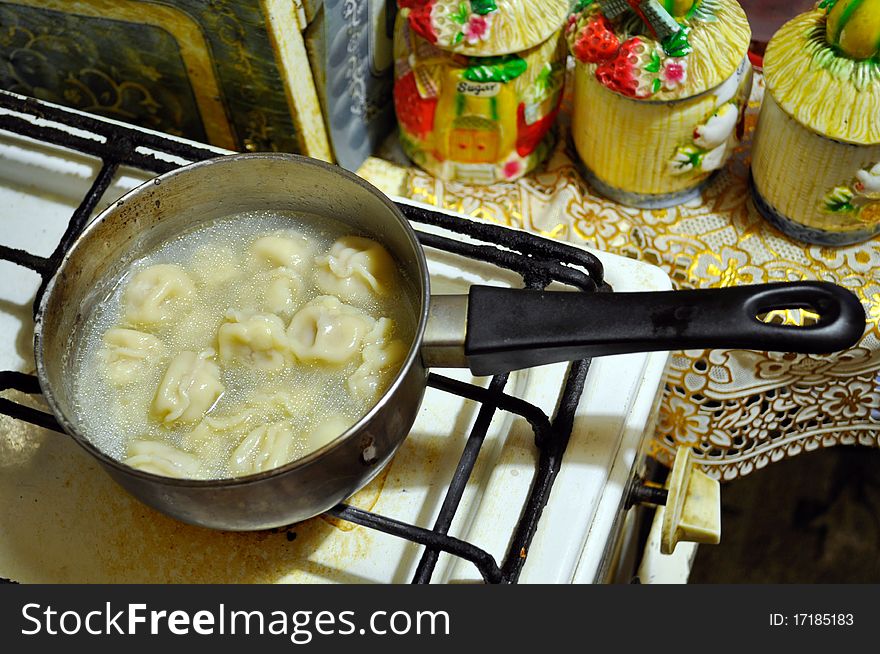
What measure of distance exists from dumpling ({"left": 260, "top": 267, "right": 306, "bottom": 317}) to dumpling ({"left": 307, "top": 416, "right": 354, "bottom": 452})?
112 mm

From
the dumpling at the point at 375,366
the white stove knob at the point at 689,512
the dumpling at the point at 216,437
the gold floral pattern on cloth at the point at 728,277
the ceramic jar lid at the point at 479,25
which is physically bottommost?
the gold floral pattern on cloth at the point at 728,277

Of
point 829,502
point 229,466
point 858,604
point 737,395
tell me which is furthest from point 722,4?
point 829,502

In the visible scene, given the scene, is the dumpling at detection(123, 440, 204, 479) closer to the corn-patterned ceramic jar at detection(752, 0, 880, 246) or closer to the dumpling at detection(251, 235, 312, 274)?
the dumpling at detection(251, 235, 312, 274)

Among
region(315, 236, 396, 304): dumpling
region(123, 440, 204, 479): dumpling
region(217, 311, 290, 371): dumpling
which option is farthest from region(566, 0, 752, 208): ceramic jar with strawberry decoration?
region(123, 440, 204, 479): dumpling

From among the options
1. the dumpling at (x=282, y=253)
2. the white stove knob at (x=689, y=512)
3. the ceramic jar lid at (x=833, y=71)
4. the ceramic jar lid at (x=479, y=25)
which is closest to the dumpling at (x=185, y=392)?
the dumpling at (x=282, y=253)

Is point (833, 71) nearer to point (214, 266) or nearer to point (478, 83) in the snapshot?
point (478, 83)

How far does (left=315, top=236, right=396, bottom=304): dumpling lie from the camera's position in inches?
28.3

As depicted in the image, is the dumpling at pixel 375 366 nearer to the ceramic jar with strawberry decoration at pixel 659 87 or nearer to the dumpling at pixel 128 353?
the dumpling at pixel 128 353

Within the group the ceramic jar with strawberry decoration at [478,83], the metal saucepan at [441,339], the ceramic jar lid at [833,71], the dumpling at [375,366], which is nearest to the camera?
the metal saucepan at [441,339]

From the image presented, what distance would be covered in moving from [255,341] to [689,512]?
35 cm

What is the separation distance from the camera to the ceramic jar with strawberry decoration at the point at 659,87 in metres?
0.95

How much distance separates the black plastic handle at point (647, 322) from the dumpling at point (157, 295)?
0.82ft

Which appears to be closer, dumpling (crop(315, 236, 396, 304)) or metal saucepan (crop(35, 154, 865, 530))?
metal saucepan (crop(35, 154, 865, 530))

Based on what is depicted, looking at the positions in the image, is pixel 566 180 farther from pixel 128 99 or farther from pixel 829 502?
pixel 829 502
